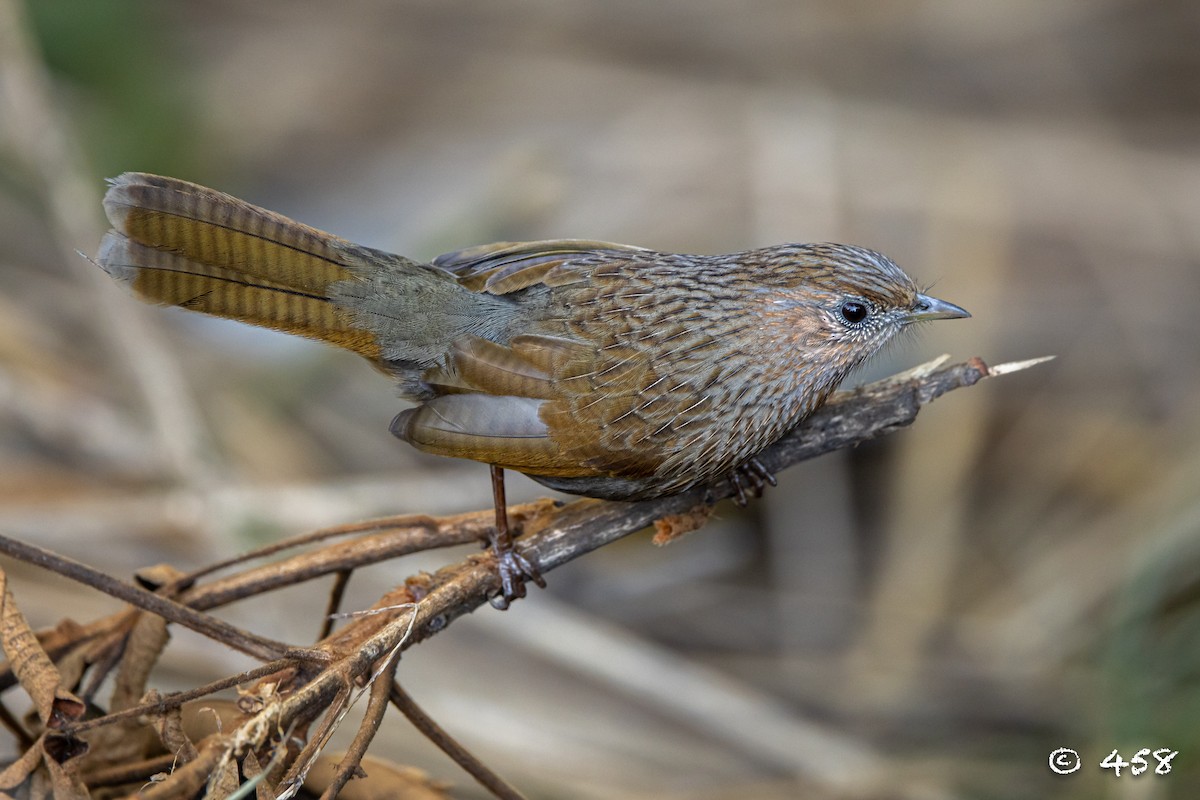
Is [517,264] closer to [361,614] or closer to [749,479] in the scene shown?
[749,479]

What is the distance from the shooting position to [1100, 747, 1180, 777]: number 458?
3488mm

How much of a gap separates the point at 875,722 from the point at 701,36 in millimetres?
5599

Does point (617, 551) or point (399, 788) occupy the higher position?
point (617, 551)

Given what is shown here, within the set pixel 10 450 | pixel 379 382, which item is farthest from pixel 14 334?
pixel 379 382

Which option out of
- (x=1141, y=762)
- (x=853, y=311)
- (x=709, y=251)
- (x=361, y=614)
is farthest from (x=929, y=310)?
(x=709, y=251)

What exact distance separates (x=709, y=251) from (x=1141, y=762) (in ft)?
12.0

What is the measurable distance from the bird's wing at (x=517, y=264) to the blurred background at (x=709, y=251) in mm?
1515

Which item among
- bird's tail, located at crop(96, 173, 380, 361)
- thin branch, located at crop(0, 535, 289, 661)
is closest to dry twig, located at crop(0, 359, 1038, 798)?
thin branch, located at crop(0, 535, 289, 661)

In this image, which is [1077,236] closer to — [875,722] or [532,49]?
[875,722]

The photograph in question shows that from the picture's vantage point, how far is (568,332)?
122 inches

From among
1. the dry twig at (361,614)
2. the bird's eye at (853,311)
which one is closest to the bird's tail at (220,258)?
the dry twig at (361,614)

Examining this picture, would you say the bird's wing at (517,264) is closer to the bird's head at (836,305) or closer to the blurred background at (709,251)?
the bird's head at (836,305)

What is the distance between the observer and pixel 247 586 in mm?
2510

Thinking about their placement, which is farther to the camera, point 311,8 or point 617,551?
point 311,8
